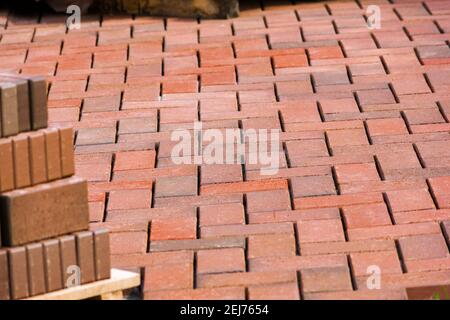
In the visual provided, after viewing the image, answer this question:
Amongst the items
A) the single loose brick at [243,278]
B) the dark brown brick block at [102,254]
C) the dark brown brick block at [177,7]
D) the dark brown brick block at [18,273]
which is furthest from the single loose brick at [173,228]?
the dark brown brick block at [177,7]

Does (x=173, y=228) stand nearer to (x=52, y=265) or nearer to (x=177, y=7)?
(x=52, y=265)

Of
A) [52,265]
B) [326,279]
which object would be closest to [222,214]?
[326,279]

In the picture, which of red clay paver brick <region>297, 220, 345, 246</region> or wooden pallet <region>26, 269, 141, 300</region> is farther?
red clay paver brick <region>297, 220, 345, 246</region>

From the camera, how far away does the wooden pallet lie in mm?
3428

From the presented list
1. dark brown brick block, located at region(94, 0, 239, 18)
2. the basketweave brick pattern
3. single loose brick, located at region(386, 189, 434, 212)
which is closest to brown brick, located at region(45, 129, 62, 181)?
the basketweave brick pattern

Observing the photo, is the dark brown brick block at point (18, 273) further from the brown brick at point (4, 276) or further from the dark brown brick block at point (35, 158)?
the dark brown brick block at point (35, 158)

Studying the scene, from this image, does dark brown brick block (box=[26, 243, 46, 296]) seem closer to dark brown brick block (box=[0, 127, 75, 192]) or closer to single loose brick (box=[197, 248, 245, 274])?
dark brown brick block (box=[0, 127, 75, 192])

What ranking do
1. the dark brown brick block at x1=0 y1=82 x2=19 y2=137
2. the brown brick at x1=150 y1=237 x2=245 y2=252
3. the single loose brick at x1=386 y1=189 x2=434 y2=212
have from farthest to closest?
the single loose brick at x1=386 y1=189 x2=434 y2=212 < the brown brick at x1=150 y1=237 x2=245 y2=252 < the dark brown brick block at x1=0 y1=82 x2=19 y2=137

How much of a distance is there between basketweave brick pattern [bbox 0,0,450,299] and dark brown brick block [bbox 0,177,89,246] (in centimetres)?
34

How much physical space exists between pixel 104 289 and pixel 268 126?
4.97ft

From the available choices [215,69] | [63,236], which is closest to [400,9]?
[215,69]

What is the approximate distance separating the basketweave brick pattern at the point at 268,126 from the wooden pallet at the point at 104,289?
69mm

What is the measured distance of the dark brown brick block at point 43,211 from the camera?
10.9 feet
